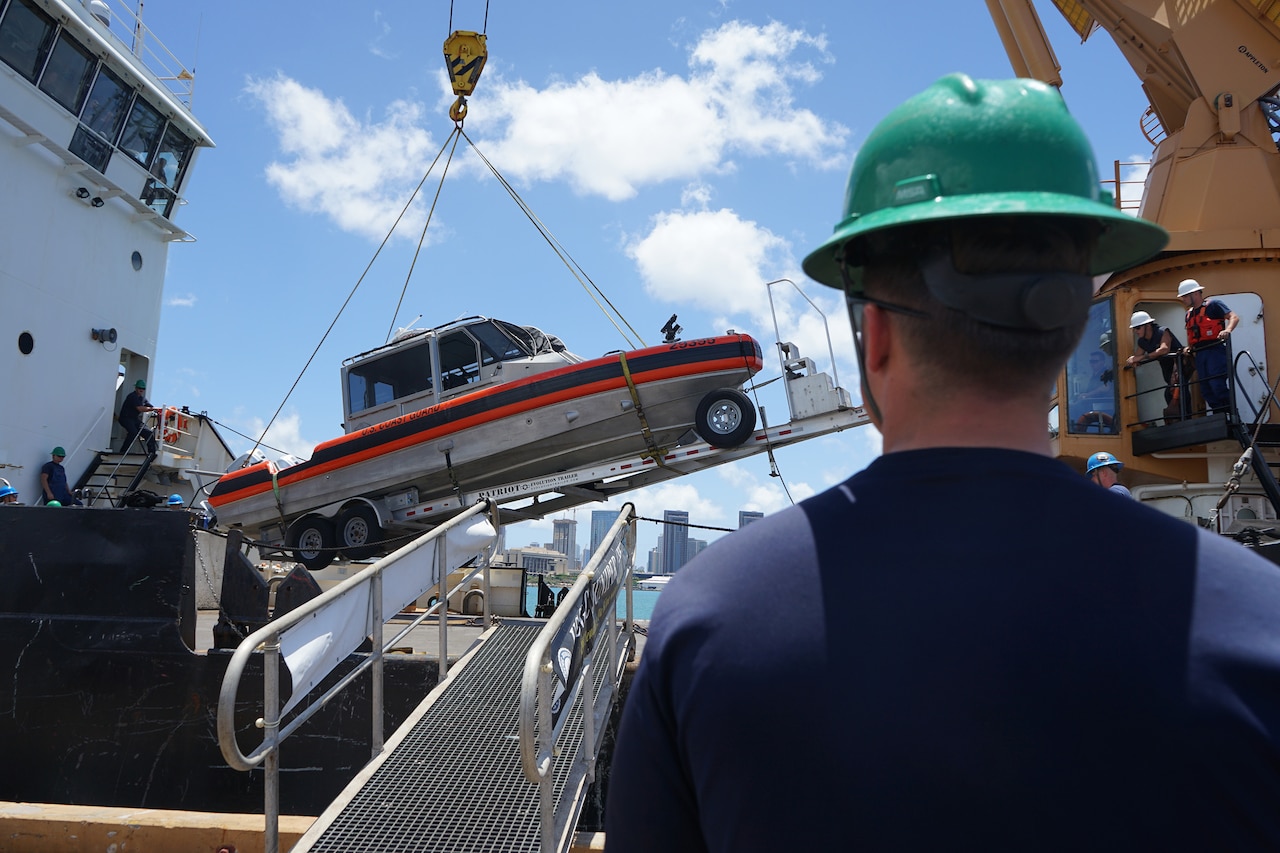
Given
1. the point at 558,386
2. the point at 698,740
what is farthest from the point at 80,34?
the point at 698,740

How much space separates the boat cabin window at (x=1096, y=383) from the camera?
8.82m

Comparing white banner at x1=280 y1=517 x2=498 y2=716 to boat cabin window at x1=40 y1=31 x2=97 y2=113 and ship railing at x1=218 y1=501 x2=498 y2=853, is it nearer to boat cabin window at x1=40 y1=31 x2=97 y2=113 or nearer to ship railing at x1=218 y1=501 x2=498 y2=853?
ship railing at x1=218 y1=501 x2=498 y2=853

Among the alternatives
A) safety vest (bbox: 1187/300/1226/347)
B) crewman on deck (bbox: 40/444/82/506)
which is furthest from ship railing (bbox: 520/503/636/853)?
crewman on deck (bbox: 40/444/82/506)

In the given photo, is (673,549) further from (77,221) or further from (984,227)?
(984,227)

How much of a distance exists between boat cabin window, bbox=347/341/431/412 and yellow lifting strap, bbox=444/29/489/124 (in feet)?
10.9

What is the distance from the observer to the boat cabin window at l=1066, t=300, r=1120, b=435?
28.9 ft

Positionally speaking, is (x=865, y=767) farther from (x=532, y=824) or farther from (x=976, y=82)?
(x=532, y=824)

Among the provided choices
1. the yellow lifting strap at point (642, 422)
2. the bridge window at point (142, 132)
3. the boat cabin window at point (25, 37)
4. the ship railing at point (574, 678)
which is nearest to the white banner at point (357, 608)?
the ship railing at point (574, 678)

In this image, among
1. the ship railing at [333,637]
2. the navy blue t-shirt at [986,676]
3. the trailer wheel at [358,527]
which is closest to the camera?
the navy blue t-shirt at [986,676]

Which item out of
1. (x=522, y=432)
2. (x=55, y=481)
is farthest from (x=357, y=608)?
(x=55, y=481)

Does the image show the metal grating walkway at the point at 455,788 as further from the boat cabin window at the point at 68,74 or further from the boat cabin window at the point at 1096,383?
the boat cabin window at the point at 68,74

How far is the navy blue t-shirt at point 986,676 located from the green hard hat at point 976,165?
0.97ft

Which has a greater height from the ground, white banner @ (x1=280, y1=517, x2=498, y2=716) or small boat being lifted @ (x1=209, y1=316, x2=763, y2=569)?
small boat being lifted @ (x1=209, y1=316, x2=763, y2=569)

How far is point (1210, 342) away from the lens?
7.40 metres
